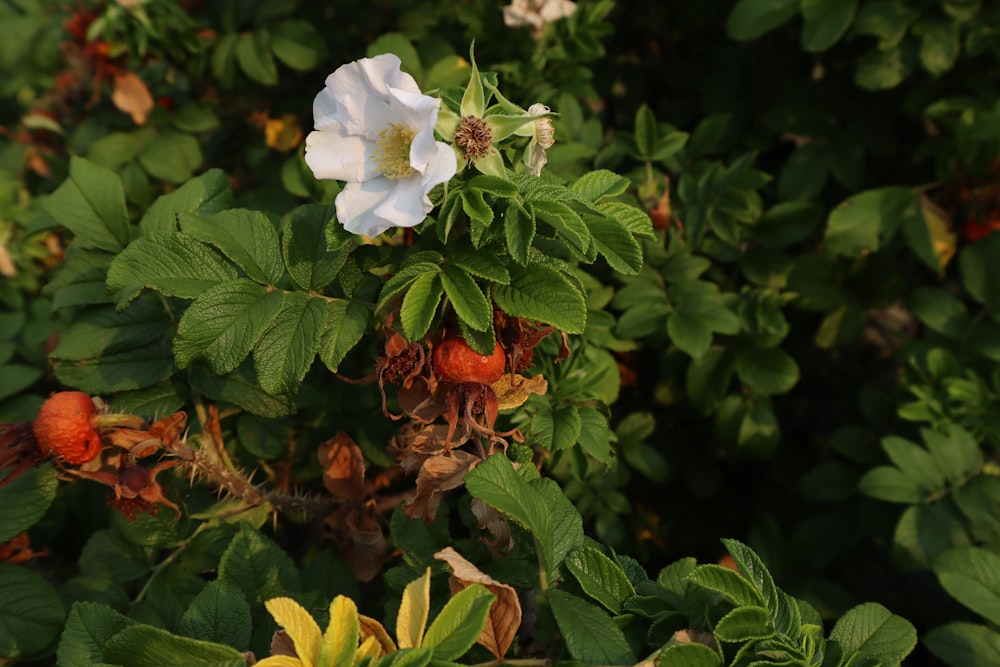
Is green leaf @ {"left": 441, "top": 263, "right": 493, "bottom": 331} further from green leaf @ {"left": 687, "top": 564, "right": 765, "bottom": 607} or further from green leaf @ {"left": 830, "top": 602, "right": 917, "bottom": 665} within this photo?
green leaf @ {"left": 830, "top": 602, "right": 917, "bottom": 665}

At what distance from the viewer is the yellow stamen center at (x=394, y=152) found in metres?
1.05

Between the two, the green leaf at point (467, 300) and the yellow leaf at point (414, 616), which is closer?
the yellow leaf at point (414, 616)

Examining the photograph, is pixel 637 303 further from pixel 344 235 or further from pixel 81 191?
pixel 81 191

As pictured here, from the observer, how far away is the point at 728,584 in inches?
35.3

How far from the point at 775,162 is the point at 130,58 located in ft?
7.05

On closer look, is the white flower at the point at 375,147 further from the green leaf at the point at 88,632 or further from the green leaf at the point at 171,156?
the green leaf at the point at 171,156

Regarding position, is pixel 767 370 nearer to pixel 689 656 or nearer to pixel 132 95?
pixel 689 656

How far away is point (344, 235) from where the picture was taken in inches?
41.8

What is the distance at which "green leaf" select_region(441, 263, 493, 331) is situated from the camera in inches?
39.9

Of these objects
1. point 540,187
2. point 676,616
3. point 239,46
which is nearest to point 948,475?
point 676,616

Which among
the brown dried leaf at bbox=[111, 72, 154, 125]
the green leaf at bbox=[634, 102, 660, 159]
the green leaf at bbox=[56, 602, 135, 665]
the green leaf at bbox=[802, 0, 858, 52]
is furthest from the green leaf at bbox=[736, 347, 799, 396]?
the brown dried leaf at bbox=[111, 72, 154, 125]

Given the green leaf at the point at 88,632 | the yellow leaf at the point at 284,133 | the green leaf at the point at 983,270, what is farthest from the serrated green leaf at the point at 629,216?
the yellow leaf at the point at 284,133

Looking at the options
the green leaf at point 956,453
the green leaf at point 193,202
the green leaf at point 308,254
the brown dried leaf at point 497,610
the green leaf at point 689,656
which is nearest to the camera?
the green leaf at point 689,656

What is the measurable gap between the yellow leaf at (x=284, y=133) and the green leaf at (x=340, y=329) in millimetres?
1492
